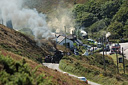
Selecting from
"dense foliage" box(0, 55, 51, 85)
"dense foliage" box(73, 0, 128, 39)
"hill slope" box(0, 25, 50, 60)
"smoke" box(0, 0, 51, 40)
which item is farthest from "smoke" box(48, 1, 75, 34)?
"dense foliage" box(0, 55, 51, 85)

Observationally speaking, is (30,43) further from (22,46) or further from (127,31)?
(127,31)

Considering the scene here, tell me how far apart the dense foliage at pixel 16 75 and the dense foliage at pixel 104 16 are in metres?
93.0

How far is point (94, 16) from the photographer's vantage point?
13288 centimetres

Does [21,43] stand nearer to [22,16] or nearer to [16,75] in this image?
[22,16]

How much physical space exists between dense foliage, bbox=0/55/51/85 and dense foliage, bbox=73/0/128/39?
93000 millimetres

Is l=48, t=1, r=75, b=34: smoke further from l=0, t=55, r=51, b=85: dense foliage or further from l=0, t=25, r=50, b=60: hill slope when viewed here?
l=0, t=55, r=51, b=85: dense foliage

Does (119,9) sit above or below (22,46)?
above

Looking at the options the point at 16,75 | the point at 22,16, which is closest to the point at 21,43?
the point at 22,16

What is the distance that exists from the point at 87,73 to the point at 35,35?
87.4ft

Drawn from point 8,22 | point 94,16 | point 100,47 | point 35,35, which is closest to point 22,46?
point 35,35

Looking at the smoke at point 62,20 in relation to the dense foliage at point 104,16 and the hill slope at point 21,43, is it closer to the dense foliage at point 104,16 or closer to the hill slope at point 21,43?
the dense foliage at point 104,16

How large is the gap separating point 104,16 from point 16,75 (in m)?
121

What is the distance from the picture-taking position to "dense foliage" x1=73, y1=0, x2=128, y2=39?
4371 inches

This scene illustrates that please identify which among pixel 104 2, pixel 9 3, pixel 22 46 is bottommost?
pixel 22 46
